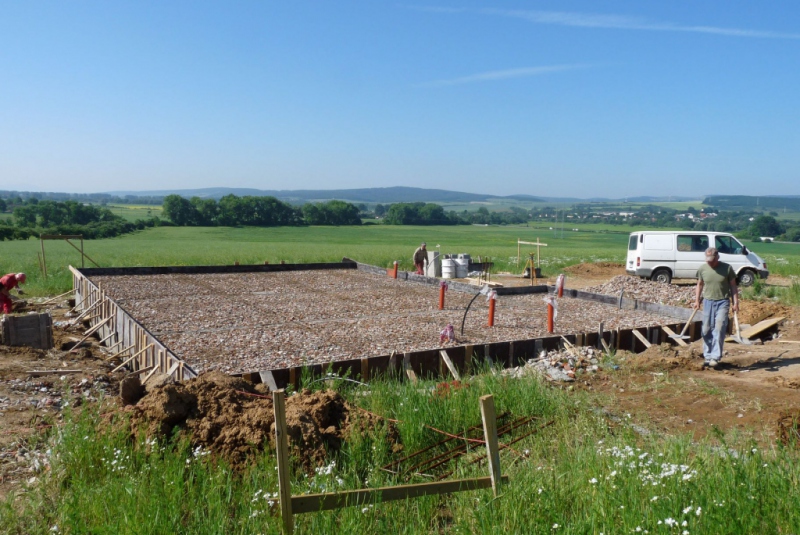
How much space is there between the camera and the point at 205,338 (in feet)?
37.5

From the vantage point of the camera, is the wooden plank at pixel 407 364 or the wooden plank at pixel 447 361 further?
the wooden plank at pixel 447 361

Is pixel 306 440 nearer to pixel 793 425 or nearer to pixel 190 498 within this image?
pixel 190 498

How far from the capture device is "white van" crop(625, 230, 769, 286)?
21062mm

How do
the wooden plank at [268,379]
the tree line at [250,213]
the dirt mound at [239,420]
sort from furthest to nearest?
the tree line at [250,213]
the wooden plank at [268,379]
the dirt mound at [239,420]

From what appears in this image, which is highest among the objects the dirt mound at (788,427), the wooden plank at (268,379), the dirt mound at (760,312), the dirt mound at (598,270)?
the dirt mound at (788,427)

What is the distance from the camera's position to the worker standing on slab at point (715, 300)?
9.23 metres

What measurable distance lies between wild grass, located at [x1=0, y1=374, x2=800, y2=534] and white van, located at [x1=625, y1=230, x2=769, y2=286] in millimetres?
16565

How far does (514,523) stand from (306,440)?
2.14 metres

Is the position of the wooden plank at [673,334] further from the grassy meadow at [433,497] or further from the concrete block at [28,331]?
the concrete block at [28,331]

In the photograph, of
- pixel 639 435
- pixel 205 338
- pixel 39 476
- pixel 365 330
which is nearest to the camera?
pixel 39 476

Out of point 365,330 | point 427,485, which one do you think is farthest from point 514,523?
point 365,330

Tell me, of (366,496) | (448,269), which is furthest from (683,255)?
(366,496)

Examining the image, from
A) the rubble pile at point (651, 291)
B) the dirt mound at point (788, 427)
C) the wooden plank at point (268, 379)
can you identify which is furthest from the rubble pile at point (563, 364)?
the rubble pile at point (651, 291)

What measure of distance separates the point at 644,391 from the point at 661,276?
14.3 meters
